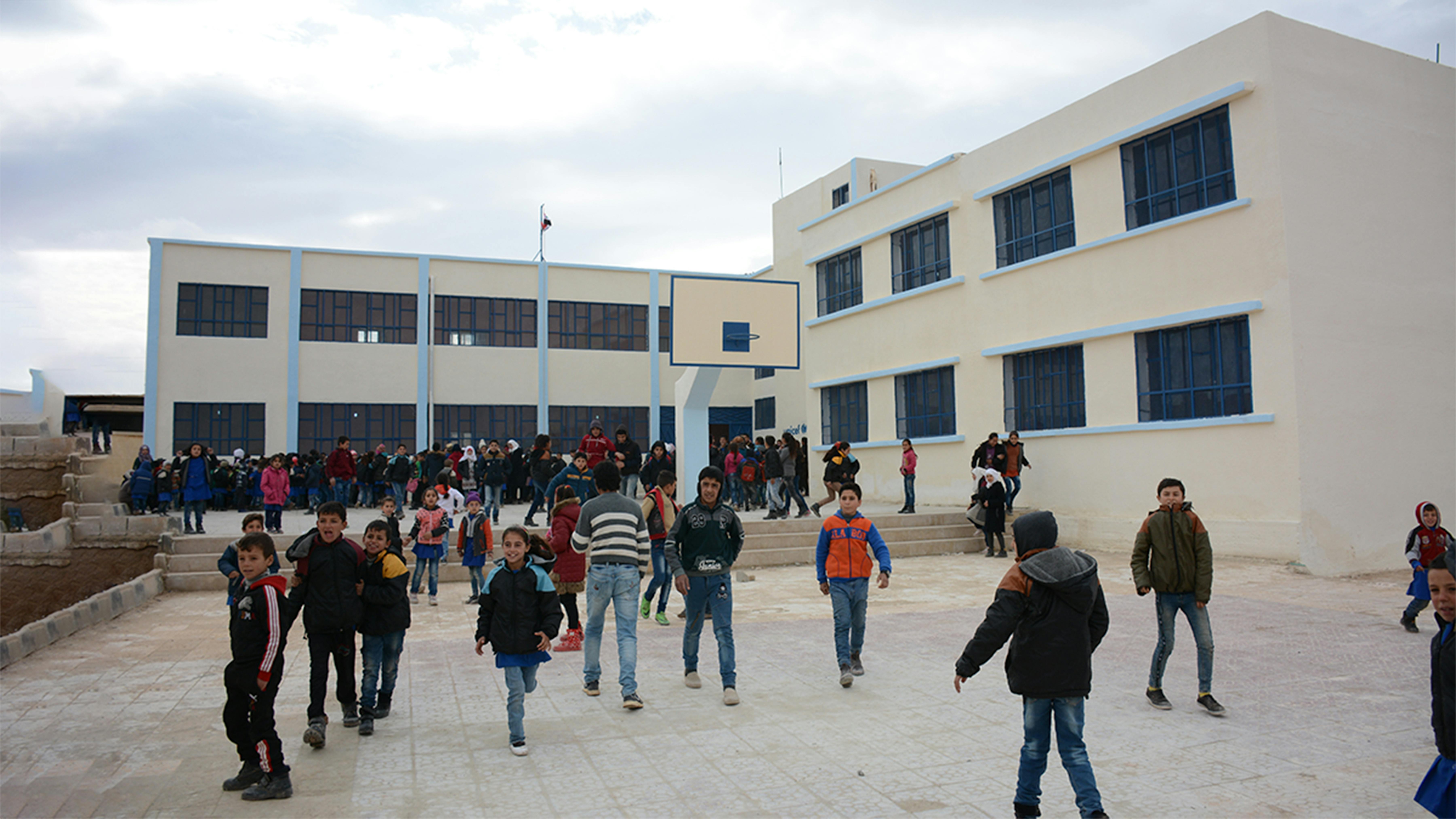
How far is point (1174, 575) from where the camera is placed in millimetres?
6312

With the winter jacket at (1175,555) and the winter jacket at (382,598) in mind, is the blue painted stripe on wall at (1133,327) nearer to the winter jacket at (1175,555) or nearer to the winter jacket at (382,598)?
the winter jacket at (1175,555)

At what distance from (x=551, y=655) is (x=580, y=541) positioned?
182 cm

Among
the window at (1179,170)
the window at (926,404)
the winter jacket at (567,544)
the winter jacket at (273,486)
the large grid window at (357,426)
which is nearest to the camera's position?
the winter jacket at (567,544)

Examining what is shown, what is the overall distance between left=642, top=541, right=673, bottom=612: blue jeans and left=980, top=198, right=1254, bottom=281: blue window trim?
34.2 ft

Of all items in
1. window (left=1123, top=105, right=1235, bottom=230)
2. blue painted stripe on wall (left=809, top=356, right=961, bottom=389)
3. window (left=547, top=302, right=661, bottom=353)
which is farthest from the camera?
window (left=547, top=302, right=661, bottom=353)

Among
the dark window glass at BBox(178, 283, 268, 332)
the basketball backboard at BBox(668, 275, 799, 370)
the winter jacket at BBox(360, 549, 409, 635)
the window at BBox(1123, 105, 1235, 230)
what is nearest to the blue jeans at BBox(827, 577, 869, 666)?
the winter jacket at BBox(360, 549, 409, 635)

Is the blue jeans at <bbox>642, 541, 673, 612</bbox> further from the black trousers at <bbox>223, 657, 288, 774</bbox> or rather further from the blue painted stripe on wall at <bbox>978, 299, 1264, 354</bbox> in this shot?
the blue painted stripe on wall at <bbox>978, 299, 1264, 354</bbox>

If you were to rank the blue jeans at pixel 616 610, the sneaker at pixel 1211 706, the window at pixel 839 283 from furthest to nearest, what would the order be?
the window at pixel 839 283, the blue jeans at pixel 616 610, the sneaker at pixel 1211 706

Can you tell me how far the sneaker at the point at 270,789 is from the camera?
472cm

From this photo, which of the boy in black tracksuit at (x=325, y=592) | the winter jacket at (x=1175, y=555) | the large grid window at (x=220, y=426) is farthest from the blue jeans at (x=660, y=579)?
the large grid window at (x=220, y=426)

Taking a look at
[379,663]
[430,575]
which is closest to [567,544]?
[379,663]

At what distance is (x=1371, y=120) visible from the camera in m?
14.3

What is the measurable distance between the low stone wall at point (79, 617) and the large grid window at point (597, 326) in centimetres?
2055

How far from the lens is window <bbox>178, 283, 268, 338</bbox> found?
1133 inches
